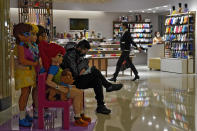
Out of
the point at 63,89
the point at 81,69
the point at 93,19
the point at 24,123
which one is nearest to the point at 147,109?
the point at 81,69

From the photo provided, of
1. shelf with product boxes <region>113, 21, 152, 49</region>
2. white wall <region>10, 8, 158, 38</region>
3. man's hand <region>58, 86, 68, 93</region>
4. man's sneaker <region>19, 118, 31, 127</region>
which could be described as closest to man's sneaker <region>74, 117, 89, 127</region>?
man's hand <region>58, 86, 68, 93</region>

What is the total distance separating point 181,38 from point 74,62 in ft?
25.4

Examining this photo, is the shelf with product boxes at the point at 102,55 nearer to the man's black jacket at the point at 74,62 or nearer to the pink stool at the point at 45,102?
the man's black jacket at the point at 74,62

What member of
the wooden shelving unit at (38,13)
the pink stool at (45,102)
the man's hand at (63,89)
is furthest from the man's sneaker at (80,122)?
the wooden shelving unit at (38,13)

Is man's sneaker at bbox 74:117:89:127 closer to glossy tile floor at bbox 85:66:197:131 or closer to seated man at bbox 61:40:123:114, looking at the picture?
glossy tile floor at bbox 85:66:197:131

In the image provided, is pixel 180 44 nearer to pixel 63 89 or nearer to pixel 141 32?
pixel 141 32

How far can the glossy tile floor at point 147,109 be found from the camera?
171 inches

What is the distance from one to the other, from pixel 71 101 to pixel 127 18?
12.3m

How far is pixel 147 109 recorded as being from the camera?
537 centimetres

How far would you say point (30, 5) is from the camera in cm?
1230

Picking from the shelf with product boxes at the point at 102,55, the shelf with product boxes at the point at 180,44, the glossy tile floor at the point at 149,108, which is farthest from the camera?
the shelf with product boxes at the point at 180,44

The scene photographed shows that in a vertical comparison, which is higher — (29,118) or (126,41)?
(126,41)

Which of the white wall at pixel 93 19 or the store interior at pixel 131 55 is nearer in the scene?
the store interior at pixel 131 55

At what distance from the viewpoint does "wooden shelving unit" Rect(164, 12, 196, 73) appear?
11.4 meters
